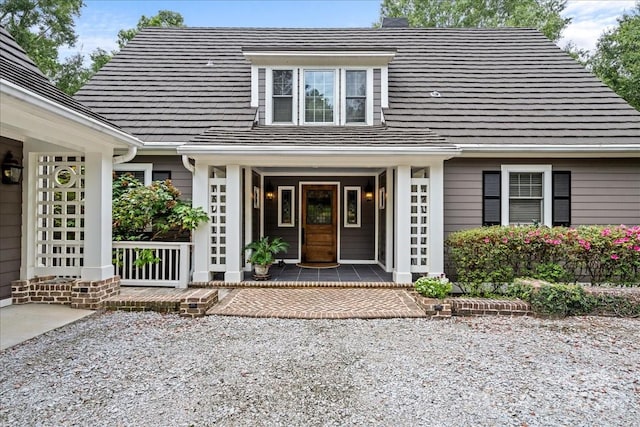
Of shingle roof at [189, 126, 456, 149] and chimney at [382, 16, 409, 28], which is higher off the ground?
chimney at [382, 16, 409, 28]

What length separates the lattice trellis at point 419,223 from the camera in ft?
21.3

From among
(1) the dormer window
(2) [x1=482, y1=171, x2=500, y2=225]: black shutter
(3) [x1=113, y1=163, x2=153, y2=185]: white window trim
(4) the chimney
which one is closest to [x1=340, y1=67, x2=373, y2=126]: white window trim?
(1) the dormer window

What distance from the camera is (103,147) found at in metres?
5.18

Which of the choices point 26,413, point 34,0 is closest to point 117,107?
point 26,413

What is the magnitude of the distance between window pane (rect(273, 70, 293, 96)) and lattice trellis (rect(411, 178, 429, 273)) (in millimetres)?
3544

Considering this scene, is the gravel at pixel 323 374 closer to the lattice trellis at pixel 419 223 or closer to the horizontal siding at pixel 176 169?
the lattice trellis at pixel 419 223

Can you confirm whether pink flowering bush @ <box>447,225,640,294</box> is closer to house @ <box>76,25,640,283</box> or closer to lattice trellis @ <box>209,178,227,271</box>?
house @ <box>76,25,640,283</box>

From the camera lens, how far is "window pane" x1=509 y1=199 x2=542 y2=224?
23.6 ft

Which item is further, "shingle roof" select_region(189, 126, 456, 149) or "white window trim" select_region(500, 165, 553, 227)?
"white window trim" select_region(500, 165, 553, 227)

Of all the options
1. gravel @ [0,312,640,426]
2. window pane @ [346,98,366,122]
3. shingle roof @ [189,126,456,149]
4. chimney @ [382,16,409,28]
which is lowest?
gravel @ [0,312,640,426]

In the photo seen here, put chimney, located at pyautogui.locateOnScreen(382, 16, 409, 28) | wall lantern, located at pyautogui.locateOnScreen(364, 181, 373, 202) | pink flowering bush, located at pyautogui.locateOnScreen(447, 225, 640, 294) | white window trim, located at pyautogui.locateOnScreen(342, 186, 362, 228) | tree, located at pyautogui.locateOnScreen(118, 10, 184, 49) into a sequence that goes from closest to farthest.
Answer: pink flowering bush, located at pyautogui.locateOnScreen(447, 225, 640, 294) < wall lantern, located at pyautogui.locateOnScreen(364, 181, 373, 202) < white window trim, located at pyautogui.locateOnScreen(342, 186, 362, 228) < chimney, located at pyautogui.locateOnScreen(382, 16, 409, 28) < tree, located at pyautogui.locateOnScreen(118, 10, 184, 49)

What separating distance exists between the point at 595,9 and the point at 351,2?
1198cm

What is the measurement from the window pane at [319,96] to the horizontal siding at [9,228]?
5158 mm

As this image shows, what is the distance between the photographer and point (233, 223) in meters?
6.43
